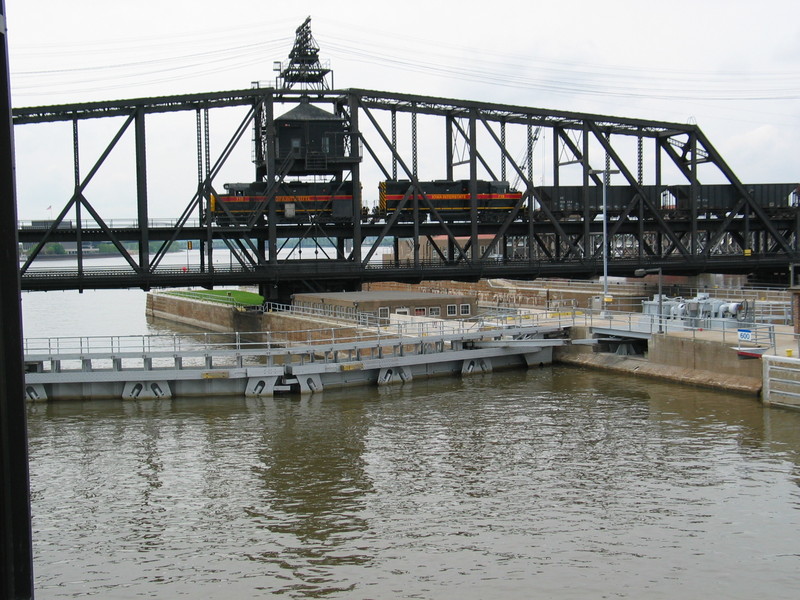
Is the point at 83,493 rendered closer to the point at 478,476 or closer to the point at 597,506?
the point at 478,476

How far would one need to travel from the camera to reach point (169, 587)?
59.4 feet

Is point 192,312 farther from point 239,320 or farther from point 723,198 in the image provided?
point 723,198

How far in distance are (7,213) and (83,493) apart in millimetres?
19186

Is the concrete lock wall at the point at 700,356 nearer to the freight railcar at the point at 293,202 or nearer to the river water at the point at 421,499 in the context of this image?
the river water at the point at 421,499

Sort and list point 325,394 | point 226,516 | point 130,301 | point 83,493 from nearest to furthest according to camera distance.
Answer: point 226,516, point 83,493, point 325,394, point 130,301

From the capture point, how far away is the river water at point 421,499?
1842cm

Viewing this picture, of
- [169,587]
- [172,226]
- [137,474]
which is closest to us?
[169,587]

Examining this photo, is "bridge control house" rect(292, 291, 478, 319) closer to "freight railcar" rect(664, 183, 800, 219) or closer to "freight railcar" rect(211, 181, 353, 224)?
"freight railcar" rect(211, 181, 353, 224)

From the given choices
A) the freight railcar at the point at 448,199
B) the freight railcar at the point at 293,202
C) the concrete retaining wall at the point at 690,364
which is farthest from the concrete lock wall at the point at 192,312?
the concrete retaining wall at the point at 690,364

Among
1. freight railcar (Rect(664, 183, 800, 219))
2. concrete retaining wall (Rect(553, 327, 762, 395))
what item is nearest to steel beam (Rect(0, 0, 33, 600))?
concrete retaining wall (Rect(553, 327, 762, 395))

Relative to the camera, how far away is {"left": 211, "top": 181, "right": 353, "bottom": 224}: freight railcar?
62812 mm

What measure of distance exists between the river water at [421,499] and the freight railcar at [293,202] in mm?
26407

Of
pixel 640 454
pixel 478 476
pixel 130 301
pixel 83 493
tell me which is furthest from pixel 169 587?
pixel 130 301

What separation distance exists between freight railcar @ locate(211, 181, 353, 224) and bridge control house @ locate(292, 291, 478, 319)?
7.65 m
